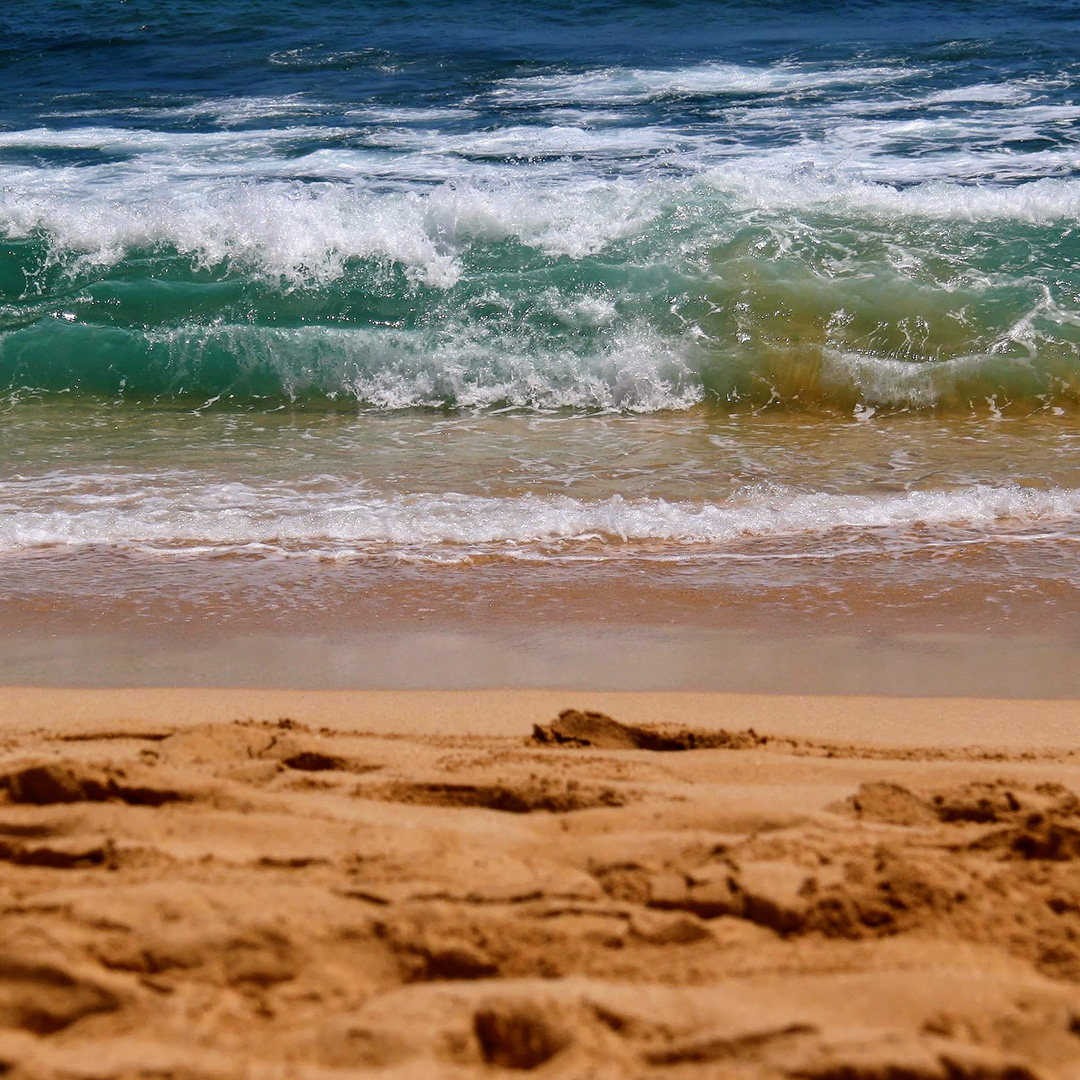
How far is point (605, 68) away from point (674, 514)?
1046cm

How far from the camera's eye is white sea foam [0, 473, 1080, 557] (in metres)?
4.45

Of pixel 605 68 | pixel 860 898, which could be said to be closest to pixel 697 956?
pixel 860 898

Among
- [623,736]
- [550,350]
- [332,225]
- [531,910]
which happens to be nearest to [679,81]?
[332,225]

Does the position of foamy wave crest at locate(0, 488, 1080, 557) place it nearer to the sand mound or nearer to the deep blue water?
the sand mound

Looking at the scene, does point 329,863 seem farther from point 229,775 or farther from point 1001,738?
point 1001,738

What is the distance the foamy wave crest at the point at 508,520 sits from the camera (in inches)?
175

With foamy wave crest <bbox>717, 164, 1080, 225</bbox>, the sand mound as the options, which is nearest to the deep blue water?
foamy wave crest <bbox>717, 164, 1080, 225</bbox>

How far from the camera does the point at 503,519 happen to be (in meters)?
4.63

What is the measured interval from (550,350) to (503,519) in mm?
2813

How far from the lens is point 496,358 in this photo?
7164 millimetres

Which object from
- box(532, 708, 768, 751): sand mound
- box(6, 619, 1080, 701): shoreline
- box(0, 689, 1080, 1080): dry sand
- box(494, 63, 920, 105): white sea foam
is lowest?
box(6, 619, 1080, 701): shoreline

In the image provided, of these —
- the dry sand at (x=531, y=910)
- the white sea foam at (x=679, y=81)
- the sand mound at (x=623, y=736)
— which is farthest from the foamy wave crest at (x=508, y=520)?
the white sea foam at (x=679, y=81)

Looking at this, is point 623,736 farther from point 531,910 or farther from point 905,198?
point 905,198

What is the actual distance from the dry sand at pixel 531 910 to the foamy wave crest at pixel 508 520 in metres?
1.86
